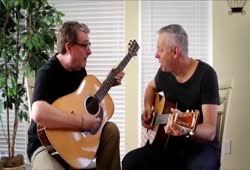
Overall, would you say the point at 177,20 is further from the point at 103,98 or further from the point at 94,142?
the point at 94,142

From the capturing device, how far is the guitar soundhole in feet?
6.68

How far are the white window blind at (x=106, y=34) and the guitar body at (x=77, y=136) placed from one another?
40.7 inches

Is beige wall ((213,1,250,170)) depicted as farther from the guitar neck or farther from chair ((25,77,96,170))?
chair ((25,77,96,170))

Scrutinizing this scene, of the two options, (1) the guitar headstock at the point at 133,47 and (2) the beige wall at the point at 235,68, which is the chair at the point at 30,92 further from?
(2) the beige wall at the point at 235,68

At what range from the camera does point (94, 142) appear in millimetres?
1994

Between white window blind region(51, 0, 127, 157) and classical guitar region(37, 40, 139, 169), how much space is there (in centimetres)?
93

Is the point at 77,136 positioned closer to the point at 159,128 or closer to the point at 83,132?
the point at 83,132

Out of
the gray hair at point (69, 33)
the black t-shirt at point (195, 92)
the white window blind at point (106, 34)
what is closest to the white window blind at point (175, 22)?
the white window blind at point (106, 34)

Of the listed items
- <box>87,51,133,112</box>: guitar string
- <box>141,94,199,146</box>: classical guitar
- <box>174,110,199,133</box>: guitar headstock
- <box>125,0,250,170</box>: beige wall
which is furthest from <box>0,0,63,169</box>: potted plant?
<box>174,110,199,133</box>: guitar headstock

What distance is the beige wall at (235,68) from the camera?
9.36 feet

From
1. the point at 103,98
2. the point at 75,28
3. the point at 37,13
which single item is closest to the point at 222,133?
the point at 103,98

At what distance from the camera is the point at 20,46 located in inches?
112

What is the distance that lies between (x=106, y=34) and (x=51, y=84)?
1276 mm

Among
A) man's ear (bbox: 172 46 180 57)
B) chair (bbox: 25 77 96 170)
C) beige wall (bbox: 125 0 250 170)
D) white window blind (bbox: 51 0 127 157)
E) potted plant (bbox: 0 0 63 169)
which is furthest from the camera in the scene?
white window blind (bbox: 51 0 127 157)
